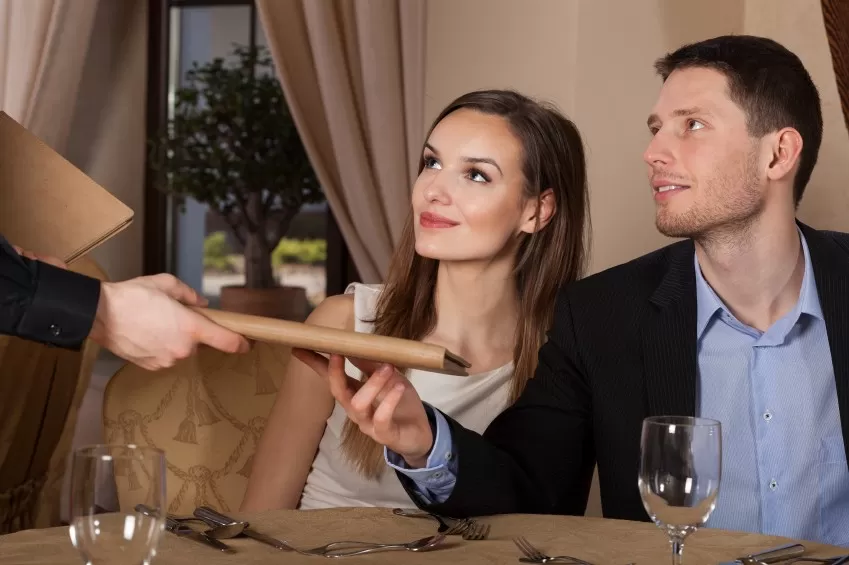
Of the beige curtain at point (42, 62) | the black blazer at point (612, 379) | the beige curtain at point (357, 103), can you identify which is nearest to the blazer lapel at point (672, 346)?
the black blazer at point (612, 379)

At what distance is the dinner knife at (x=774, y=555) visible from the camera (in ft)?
4.15

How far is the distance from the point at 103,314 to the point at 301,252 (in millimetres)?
2884

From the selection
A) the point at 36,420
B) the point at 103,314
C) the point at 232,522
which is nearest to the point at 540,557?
the point at 232,522

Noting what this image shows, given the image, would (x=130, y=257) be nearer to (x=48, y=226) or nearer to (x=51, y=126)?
(x=51, y=126)

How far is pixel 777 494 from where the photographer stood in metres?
1.85

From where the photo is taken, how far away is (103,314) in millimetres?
1492

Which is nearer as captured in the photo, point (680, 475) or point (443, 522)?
point (680, 475)

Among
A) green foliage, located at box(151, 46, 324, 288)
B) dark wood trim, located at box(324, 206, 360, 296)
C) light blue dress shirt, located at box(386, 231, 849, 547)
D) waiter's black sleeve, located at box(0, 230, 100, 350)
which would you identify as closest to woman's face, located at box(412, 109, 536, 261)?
light blue dress shirt, located at box(386, 231, 849, 547)

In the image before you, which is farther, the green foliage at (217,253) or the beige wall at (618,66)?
the green foliage at (217,253)

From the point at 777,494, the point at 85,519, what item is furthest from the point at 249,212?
the point at 85,519

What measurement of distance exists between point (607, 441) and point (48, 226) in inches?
42.7

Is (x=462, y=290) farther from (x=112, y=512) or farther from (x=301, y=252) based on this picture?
(x=301, y=252)

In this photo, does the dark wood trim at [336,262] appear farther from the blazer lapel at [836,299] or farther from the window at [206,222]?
the blazer lapel at [836,299]

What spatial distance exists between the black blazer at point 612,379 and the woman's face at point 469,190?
279 mm
